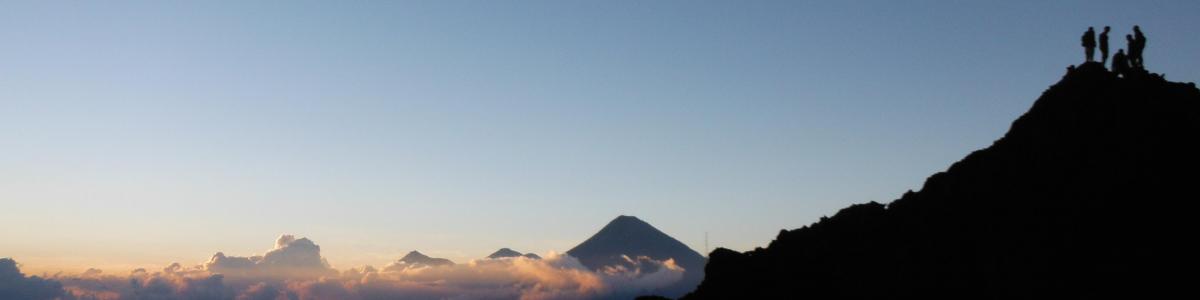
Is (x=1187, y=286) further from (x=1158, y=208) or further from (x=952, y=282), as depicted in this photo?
(x=952, y=282)

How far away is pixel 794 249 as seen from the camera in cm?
8331

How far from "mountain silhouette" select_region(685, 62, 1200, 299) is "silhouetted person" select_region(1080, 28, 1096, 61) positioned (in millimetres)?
773

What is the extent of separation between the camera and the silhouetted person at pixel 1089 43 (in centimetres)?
8031

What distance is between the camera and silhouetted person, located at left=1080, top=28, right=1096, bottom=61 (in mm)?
80312

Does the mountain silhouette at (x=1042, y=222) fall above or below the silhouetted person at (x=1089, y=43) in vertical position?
below

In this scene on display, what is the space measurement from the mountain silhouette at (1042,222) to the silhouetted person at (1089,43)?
30.4 inches

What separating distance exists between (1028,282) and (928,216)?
12.3 m

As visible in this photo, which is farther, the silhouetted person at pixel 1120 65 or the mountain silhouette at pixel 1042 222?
the silhouetted person at pixel 1120 65

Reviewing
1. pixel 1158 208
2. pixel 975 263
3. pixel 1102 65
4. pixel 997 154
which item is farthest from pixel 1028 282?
pixel 1102 65

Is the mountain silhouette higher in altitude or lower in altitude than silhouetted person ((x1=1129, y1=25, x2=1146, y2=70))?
lower

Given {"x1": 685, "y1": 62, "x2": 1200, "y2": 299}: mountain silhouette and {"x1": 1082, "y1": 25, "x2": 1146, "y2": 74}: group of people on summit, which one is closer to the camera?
{"x1": 685, "y1": 62, "x2": 1200, "y2": 299}: mountain silhouette

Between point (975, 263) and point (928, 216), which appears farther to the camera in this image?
point (928, 216)

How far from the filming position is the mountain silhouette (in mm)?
65938

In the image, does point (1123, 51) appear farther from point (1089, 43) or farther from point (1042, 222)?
point (1042, 222)
